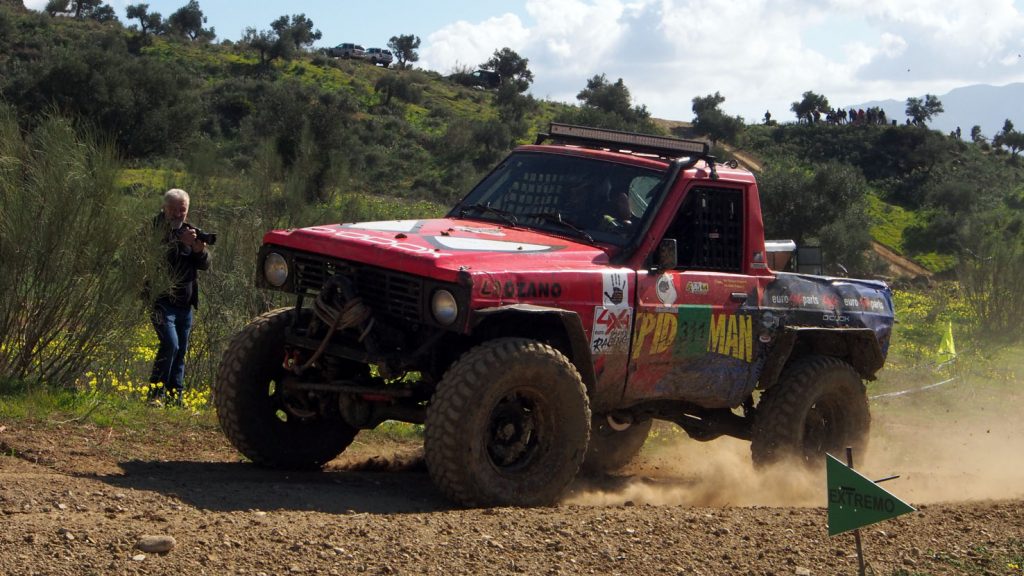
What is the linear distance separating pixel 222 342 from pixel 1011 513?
8.48 meters

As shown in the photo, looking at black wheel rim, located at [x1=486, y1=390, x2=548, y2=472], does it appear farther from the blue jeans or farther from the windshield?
the blue jeans

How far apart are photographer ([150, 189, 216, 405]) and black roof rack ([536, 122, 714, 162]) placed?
288 centimetres

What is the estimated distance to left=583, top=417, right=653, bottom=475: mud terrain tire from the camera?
911 cm

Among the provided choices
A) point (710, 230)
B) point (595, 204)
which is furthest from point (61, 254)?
point (710, 230)

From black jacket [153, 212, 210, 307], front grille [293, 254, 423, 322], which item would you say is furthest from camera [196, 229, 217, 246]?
front grille [293, 254, 423, 322]

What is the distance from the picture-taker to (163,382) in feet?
30.6

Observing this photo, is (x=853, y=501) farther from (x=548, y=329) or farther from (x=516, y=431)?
(x=548, y=329)

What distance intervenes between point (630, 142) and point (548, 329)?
5.86 ft

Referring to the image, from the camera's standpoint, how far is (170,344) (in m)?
9.27

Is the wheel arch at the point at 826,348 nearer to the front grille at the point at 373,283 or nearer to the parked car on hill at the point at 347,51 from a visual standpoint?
the front grille at the point at 373,283

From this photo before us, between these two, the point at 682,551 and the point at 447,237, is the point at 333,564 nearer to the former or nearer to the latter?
the point at 682,551

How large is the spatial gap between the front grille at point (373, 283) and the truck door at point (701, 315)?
147 cm

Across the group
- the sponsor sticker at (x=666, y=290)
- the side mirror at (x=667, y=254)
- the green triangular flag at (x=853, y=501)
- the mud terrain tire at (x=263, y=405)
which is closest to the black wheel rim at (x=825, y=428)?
the sponsor sticker at (x=666, y=290)

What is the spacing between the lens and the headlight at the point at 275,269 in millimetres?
6926
